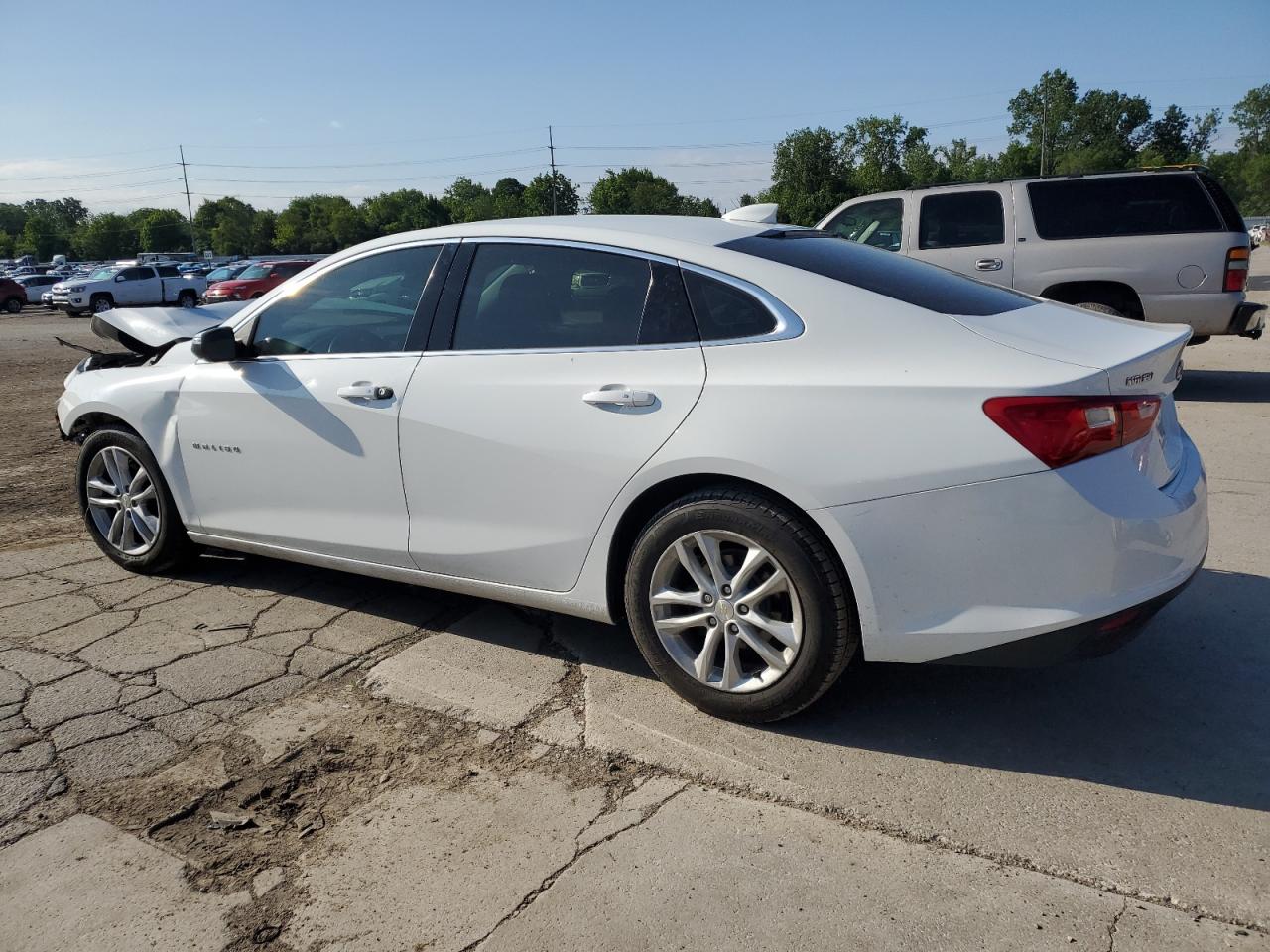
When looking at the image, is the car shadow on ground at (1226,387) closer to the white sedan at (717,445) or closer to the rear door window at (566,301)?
the white sedan at (717,445)

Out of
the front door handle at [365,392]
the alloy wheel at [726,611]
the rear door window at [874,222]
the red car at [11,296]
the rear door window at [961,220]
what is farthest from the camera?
the red car at [11,296]

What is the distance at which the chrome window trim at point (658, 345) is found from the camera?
3107 mm

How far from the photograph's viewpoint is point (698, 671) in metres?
3.21

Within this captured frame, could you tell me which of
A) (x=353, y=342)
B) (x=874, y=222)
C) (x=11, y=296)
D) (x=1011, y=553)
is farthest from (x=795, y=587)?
(x=11, y=296)

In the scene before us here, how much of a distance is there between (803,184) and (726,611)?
90.4 m

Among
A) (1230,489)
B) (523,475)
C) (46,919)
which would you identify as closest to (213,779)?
(46,919)

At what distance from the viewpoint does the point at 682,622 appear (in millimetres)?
3203

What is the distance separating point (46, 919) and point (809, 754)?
2080mm

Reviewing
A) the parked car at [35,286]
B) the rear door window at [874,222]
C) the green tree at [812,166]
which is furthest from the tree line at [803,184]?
the rear door window at [874,222]

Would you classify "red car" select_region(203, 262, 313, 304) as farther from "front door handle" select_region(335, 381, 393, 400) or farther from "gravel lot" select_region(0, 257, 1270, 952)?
"gravel lot" select_region(0, 257, 1270, 952)

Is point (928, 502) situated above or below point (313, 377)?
below

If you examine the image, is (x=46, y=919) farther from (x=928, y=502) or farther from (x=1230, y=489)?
(x=1230, y=489)

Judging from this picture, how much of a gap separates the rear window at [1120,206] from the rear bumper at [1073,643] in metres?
7.11

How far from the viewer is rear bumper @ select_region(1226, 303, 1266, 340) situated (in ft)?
28.1
